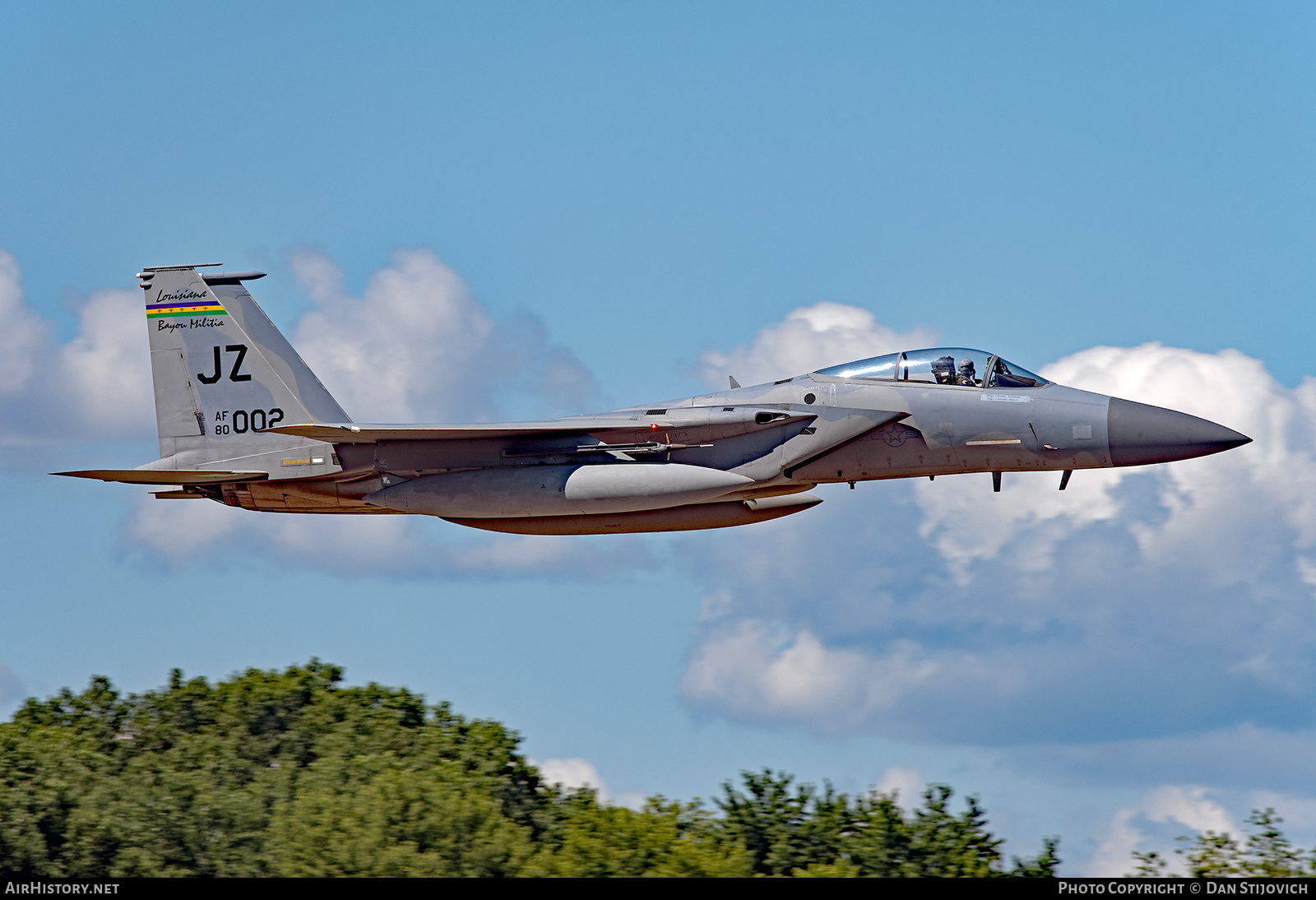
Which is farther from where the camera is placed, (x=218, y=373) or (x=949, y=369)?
(x=218, y=373)

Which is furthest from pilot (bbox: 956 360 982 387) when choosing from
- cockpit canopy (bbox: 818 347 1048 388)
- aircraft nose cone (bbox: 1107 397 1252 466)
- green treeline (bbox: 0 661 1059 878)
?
green treeline (bbox: 0 661 1059 878)

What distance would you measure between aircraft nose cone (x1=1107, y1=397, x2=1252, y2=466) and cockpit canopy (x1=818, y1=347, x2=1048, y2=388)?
1.22 meters

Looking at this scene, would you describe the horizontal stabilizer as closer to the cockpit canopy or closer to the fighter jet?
the fighter jet

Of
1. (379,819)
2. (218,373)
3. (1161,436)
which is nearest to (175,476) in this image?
(218,373)

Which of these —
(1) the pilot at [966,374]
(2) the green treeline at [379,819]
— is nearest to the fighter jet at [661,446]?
(1) the pilot at [966,374]

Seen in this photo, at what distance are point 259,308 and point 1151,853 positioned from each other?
642 inches

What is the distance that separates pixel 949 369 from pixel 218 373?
37.3 ft

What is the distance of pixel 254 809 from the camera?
24.1 m

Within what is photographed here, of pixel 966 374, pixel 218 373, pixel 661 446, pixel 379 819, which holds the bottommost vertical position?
pixel 379 819

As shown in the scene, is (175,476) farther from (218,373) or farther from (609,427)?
(609,427)

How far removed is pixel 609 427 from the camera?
746 inches

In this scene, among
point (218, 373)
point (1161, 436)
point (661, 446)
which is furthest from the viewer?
point (218, 373)
